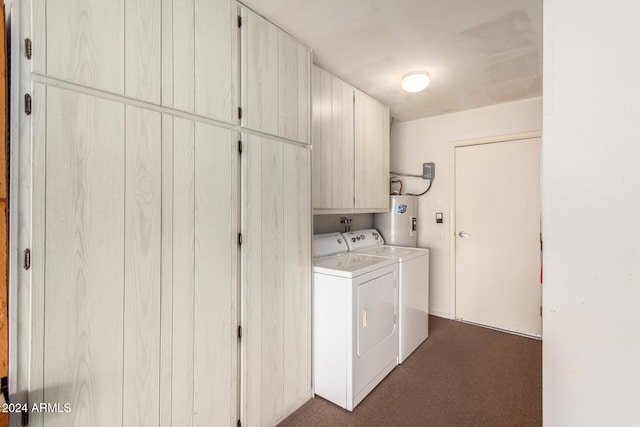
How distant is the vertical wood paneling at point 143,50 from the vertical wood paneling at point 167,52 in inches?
0.8

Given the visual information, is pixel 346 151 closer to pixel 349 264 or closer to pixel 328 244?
pixel 328 244

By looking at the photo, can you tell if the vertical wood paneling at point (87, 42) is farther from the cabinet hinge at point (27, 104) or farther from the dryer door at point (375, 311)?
the dryer door at point (375, 311)

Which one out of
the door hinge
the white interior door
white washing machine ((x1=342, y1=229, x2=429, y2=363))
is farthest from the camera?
the white interior door

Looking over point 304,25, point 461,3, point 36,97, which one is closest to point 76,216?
point 36,97

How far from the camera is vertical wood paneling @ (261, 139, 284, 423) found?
5.62 feet

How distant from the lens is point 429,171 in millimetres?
3551

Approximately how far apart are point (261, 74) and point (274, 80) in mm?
109

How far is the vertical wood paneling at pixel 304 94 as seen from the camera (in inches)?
77.9

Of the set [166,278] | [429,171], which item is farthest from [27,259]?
[429,171]

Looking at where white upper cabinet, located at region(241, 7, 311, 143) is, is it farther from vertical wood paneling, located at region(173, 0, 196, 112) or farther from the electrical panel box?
the electrical panel box

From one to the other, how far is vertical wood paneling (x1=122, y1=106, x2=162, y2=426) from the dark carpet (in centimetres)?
100

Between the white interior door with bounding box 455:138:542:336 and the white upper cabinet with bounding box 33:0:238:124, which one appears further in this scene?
the white interior door with bounding box 455:138:542:336

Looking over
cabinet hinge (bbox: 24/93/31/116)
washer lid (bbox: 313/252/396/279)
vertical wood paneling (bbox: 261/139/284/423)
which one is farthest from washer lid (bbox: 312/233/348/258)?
cabinet hinge (bbox: 24/93/31/116)
